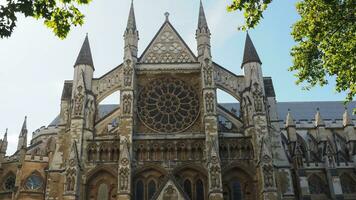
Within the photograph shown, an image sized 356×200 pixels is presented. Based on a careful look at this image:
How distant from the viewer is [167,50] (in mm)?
31656

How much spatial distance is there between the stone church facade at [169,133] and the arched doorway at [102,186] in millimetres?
66

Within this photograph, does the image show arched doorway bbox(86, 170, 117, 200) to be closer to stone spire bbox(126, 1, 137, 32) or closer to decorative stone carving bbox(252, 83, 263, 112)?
decorative stone carving bbox(252, 83, 263, 112)

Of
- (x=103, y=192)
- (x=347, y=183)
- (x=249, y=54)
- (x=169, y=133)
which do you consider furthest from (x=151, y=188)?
(x=347, y=183)

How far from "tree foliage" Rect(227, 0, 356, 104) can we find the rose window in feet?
39.6

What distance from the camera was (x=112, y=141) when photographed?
27297 millimetres

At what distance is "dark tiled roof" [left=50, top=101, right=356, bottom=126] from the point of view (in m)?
48.3

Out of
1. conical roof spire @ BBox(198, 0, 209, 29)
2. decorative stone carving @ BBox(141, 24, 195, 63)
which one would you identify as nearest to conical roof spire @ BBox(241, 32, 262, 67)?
conical roof spire @ BBox(198, 0, 209, 29)

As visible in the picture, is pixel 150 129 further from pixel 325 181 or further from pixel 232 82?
pixel 325 181

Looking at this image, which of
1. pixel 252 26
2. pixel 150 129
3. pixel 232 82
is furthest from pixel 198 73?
pixel 252 26

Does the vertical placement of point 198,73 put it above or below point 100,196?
above

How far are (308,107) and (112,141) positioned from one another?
32.4 meters

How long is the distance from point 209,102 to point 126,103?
5.81m

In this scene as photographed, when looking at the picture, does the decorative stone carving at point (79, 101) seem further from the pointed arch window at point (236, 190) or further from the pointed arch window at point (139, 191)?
the pointed arch window at point (236, 190)

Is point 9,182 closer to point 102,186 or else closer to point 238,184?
point 102,186
